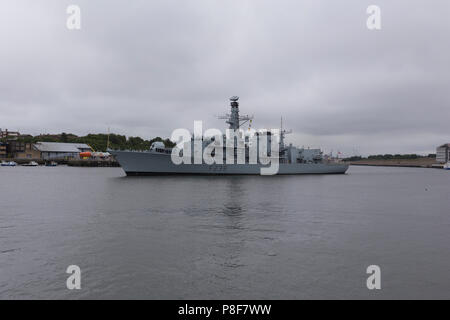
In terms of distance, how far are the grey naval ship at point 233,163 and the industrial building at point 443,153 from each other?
127347mm

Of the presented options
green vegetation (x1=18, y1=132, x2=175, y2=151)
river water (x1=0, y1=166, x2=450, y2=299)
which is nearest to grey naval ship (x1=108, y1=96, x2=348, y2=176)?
river water (x1=0, y1=166, x2=450, y2=299)

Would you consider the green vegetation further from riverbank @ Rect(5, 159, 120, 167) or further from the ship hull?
the ship hull

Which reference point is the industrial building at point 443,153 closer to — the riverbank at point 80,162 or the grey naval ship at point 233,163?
the grey naval ship at point 233,163

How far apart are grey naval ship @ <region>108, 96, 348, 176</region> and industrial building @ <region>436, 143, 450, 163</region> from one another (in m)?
127

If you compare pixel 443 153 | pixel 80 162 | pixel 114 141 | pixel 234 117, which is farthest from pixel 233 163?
pixel 443 153

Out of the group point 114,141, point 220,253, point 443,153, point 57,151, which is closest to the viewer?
point 220,253

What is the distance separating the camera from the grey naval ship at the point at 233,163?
5272 cm

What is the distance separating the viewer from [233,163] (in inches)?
2320

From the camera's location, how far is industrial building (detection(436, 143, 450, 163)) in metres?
165

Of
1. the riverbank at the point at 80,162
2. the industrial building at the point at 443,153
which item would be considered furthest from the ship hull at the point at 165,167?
the industrial building at the point at 443,153

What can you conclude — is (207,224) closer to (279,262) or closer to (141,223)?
(141,223)

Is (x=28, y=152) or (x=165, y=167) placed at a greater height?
(x=28, y=152)

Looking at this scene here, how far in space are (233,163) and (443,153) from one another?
169 meters

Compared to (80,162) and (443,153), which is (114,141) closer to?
(80,162)
